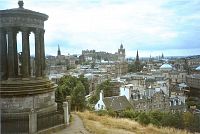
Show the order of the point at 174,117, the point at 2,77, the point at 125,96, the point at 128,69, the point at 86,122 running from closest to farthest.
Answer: the point at 2,77, the point at 86,122, the point at 174,117, the point at 125,96, the point at 128,69

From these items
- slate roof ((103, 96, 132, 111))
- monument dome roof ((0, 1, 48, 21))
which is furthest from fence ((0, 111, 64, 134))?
slate roof ((103, 96, 132, 111))

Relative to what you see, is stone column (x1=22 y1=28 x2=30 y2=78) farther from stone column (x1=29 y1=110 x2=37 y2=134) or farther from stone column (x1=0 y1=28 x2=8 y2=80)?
stone column (x1=29 y1=110 x2=37 y2=134)

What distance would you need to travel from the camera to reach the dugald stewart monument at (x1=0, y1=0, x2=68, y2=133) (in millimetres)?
15445

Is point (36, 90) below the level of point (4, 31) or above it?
below

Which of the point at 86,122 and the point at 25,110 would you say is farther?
the point at 86,122

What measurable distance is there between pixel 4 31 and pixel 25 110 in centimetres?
456

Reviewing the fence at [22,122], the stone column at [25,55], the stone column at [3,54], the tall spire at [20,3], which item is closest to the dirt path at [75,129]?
the fence at [22,122]

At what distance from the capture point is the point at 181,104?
61812mm

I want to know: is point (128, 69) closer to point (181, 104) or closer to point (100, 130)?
point (181, 104)

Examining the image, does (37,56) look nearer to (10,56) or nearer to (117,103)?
(10,56)

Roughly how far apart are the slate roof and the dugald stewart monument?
30.9m

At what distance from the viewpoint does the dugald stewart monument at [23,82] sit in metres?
15.4

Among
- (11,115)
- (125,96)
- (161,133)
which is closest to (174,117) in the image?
(125,96)

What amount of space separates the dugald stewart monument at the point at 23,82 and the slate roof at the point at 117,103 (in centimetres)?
3086
